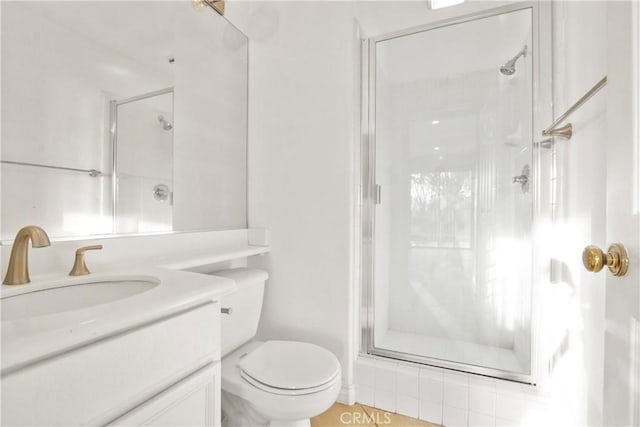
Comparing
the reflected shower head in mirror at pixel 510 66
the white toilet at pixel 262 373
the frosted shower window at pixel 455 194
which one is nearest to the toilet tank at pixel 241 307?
the white toilet at pixel 262 373

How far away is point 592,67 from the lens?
96 centimetres

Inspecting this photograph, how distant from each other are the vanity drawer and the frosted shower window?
124cm

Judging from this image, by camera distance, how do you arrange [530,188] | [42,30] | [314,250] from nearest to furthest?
[42,30] < [530,188] < [314,250]

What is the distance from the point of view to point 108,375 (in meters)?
0.52

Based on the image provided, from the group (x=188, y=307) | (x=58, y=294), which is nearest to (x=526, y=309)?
(x=188, y=307)

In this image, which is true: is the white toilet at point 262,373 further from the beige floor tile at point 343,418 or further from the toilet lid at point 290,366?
the beige floor tile at point 343,418

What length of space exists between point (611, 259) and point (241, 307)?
4.18 ft

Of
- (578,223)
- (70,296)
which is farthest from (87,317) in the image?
(578,223)

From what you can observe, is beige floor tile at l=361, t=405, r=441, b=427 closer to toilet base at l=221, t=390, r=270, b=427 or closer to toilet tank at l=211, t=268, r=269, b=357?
toilet base at l=221, t=390, r=270, b=427

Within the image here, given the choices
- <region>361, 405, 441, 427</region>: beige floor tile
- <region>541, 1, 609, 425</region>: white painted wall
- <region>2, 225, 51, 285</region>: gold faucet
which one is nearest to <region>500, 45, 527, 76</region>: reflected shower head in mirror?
<region>541, 1, 609, 425</region>: white painted wall

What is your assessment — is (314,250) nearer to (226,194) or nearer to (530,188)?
(226,194)

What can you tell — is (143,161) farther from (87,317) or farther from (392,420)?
(392,420)

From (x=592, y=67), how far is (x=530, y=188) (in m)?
0.63

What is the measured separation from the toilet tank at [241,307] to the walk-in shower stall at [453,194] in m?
0.61
